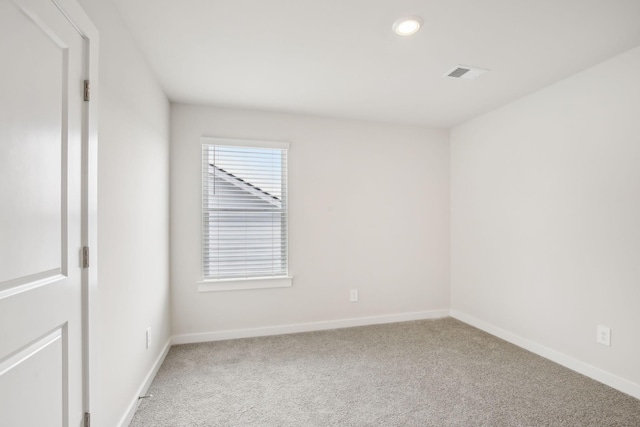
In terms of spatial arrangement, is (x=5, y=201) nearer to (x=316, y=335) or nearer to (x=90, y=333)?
(x=90, y=333)

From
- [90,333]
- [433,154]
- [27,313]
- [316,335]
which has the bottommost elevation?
[316,335]

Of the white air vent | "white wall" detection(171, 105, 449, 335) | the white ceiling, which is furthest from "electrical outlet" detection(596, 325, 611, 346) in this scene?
the white air vent

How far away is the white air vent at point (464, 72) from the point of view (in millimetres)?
2293

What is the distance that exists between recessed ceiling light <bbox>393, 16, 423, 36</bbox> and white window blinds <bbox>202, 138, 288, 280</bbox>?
67.4 inches

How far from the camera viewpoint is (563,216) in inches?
99.6

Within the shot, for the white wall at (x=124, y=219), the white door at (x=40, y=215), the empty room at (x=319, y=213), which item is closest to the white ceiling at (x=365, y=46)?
the empty room at (x=319, y=213)

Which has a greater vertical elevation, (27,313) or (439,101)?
(439,101)

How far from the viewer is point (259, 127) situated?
322 cm

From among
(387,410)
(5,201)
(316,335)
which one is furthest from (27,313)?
(316,335)

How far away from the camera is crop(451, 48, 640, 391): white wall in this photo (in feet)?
6.97

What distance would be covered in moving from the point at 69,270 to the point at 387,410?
6.38ft

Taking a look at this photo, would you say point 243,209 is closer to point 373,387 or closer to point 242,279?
point 242,279

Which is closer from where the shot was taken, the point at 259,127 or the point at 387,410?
the point at 387,410

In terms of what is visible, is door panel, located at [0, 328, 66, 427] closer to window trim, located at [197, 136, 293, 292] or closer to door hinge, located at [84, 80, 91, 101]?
door hinge, located at [84, 80, 91, 101]
